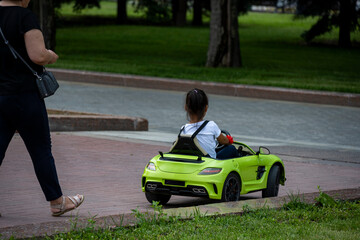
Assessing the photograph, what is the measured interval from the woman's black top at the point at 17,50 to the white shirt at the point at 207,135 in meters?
1.61

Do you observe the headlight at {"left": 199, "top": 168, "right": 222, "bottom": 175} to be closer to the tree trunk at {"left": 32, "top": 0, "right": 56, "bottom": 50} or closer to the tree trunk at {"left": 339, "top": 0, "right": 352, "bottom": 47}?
the tree trunk at {"left": 32, "top": 0, "right": 56, "bottom": 50}

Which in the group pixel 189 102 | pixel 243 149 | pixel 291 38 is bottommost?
pixel 291 38

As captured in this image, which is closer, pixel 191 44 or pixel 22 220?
pixel 22 220

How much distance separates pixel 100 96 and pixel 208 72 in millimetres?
4702

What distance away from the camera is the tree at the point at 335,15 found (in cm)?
3309

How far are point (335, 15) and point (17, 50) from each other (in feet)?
99.6

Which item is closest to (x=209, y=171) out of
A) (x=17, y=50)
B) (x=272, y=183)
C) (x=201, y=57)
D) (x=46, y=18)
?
(x=272, y=183)

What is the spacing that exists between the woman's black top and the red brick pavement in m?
1.00

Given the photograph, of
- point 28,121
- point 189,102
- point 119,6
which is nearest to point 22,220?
A: point 28,121

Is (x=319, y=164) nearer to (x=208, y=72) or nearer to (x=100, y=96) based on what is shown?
(x=100, y=96)

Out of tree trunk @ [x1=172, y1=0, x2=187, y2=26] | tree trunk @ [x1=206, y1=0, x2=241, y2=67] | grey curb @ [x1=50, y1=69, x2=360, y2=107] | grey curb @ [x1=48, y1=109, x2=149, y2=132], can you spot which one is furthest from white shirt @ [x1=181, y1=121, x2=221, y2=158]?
tree trunk @ [x1=172, y1=0, x2=187, y2=26]

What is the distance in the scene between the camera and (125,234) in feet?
15.7

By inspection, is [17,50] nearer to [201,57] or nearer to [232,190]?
[232,190]

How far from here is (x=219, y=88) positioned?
17266mm
